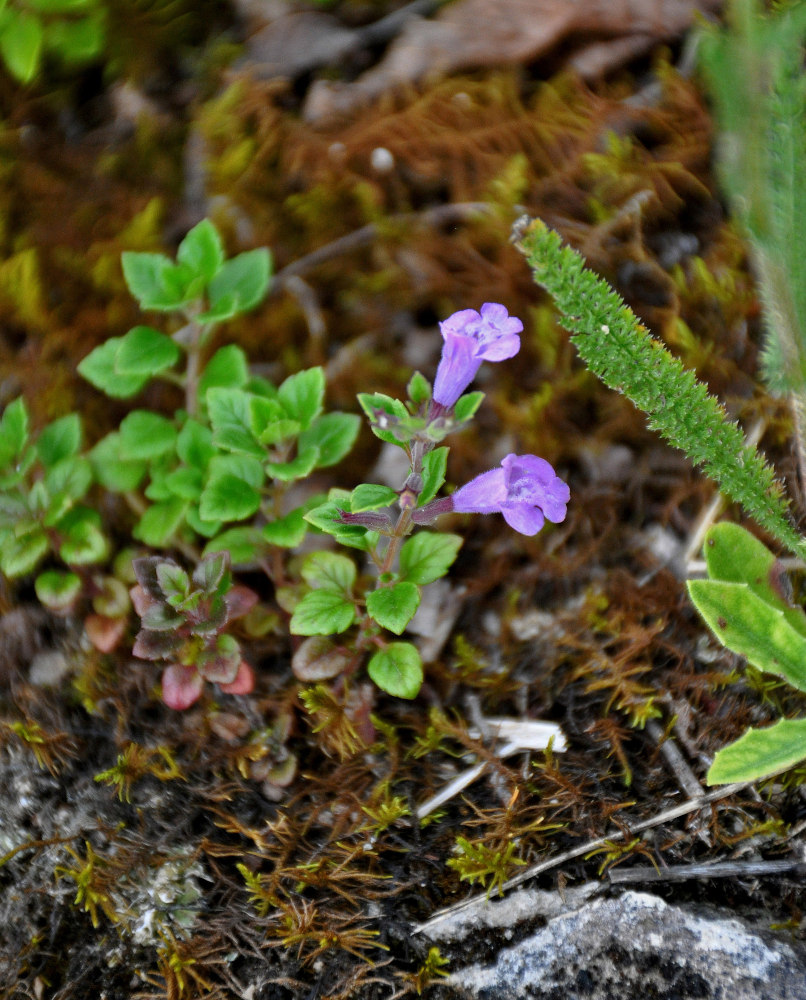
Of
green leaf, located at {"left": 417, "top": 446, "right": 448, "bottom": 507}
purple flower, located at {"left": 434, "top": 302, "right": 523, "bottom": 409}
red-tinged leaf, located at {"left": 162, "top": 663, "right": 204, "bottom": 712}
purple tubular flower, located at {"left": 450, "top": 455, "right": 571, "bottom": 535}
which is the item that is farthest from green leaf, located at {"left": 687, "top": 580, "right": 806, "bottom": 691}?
red-tinged leaf, located at {"left": 162, "top": 663, "right": 204, "bottom": 712}

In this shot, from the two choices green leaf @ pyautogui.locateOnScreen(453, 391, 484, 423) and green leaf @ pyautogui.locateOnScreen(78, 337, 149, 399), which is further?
green leaf @ pyautogui.locateOnScreen(78, 337, 149, 399)

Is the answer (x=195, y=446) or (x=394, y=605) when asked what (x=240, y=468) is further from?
(x=394, y=605)

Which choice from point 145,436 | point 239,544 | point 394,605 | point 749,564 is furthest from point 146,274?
point 749,564

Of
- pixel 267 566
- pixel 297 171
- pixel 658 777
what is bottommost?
pixel 658 777

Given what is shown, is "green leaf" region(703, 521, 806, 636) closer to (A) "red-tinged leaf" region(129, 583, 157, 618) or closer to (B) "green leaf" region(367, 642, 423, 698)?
(B) "green leaf" region(367, 642, 423, 698)

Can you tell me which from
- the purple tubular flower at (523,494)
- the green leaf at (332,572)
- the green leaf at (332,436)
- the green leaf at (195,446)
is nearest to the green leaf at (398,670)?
the green leaf at (332,572)

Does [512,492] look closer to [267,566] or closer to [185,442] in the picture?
[267,566]

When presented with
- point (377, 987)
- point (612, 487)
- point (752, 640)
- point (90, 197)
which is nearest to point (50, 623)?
point (377, 987)
